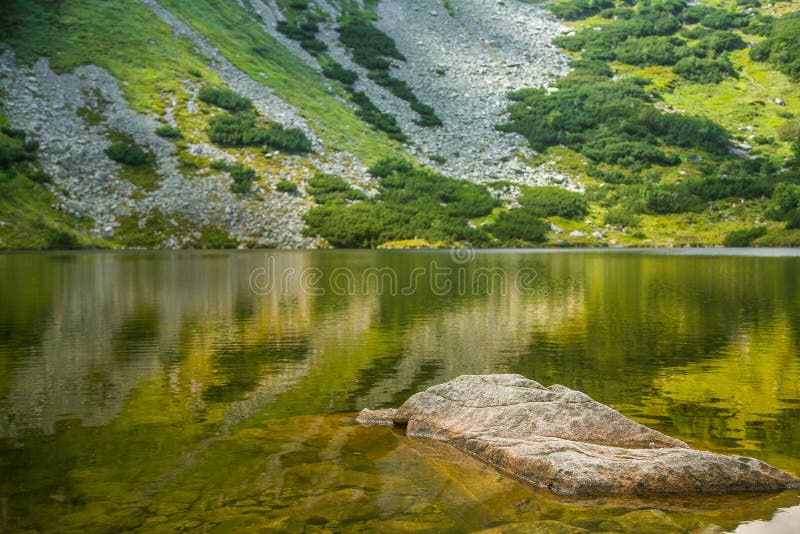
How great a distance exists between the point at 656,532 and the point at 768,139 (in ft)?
433

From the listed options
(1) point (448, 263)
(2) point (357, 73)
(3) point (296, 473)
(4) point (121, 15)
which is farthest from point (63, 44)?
(3) point (296, 473)

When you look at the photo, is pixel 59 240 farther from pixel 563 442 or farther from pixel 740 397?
pixel 563 442

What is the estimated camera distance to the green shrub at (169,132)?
90438mm

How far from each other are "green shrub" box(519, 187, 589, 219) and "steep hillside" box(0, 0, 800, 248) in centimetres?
42

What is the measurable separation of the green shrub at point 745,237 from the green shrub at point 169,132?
76.6m

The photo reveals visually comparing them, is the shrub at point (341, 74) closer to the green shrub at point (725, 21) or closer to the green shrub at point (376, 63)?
the green shrub at point (376, 63)

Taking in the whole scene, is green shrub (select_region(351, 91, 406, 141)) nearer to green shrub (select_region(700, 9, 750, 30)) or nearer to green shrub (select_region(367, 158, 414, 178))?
green shrub (select_region(367, 158, 414, 178))

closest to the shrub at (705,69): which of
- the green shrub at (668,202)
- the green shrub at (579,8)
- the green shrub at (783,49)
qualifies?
the green shrub at (783,49)

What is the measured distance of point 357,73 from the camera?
134m

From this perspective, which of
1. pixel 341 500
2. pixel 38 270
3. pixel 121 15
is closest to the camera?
pixel 341 500

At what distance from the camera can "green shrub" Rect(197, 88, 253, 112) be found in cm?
10088

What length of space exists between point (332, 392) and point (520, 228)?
80625 millimetres

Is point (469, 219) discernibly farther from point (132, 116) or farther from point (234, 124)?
point (132, 116)

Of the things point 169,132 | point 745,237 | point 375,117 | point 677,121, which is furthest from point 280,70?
point 745,237
